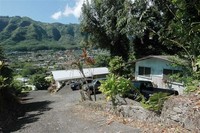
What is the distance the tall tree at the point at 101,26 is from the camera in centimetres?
3541

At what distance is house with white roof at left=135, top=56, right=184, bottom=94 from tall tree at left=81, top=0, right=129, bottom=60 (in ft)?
25.8

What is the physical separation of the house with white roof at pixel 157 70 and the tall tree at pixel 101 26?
7.86 meters

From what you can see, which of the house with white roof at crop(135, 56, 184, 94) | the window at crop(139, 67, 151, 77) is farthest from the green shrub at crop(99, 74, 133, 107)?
the window at crop(139, 67, 151, 77)

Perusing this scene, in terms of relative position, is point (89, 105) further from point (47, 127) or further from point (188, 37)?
point (188, 37)

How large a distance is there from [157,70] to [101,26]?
13.0 m

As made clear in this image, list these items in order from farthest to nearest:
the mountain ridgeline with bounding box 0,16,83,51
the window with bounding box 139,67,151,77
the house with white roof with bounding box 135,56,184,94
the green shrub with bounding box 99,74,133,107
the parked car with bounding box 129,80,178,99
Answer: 1. the mountain ridgeline with bounding box 0,16,83,51
2. the window with bounding box 139,67,151,77
3. the house with white roof with bounding box 135,56,184,94
4. the parked car with bounding box 129,80,178,99
5. the green shrub with bounding box 99,74,133,107

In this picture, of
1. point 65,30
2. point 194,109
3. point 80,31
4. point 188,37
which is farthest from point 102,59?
point 65,30

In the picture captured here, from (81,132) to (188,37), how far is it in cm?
661

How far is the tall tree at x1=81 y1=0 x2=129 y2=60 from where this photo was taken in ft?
116

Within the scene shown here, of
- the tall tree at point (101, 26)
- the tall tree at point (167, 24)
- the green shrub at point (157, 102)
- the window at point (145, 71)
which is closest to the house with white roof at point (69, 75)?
the tall tree at point (101, 26)

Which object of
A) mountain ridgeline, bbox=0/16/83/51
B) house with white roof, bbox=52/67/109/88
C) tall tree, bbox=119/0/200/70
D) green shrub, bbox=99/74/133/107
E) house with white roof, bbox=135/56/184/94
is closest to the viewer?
green shrub, bbox=99/74/133/107

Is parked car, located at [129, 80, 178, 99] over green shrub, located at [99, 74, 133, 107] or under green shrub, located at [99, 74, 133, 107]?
under

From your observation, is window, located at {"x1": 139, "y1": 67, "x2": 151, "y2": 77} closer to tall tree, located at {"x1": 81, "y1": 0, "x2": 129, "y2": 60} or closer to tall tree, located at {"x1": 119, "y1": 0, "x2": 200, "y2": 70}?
tall tree, located at {"x1": 119, "y1": 0, "x2": 200, "y2": 70}

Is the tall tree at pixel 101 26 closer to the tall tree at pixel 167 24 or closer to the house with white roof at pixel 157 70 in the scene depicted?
the tall tree at pixel 167 24
